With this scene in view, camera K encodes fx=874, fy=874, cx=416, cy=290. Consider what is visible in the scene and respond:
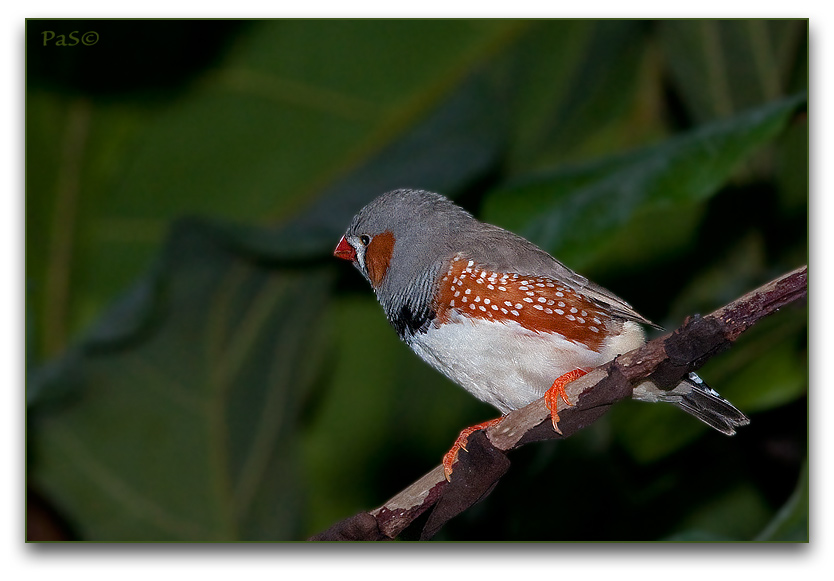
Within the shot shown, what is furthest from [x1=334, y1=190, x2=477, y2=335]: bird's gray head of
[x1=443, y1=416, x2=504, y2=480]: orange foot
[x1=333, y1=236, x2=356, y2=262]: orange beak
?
[x1=443, y1=416, x2=504, y2=480]: orange foot

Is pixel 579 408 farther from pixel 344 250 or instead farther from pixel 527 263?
pixel 344 250

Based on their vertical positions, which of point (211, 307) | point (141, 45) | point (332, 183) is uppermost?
point (141, 45)

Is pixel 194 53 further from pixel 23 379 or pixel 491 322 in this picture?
pixel 491 322

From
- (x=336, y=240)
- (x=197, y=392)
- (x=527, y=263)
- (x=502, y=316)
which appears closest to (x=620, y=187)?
(x=527, y=263)

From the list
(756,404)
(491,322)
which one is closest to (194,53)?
(491,322)

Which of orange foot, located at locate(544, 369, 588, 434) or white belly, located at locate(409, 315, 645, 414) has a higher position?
white belly, located at locate(409, 315, 645, 414)

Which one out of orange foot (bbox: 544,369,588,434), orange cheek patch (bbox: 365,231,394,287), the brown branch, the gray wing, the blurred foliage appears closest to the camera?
the brown branch

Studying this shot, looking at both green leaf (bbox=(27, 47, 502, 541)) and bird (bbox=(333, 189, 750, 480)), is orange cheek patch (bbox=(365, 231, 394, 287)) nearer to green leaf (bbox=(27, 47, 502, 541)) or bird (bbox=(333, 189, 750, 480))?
bird (bbox=(333, 189, 750, 480))

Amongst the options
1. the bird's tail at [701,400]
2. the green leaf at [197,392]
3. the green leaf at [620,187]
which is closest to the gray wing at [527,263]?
the bird's tail at [701,400]
